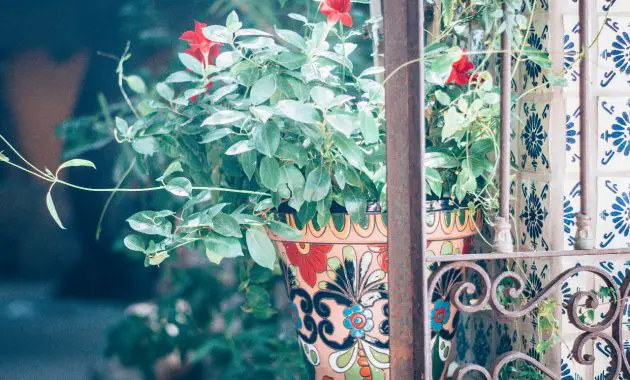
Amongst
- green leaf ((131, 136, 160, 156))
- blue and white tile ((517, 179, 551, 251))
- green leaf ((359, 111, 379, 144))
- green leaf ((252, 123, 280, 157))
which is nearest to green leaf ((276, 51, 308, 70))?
green leaf ((252, 123, 280, 157))

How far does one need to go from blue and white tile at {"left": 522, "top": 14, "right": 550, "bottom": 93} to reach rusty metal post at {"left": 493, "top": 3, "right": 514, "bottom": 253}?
12.7 inches

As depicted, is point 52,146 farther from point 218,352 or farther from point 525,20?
point 525,20

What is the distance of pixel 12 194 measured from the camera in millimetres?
1839

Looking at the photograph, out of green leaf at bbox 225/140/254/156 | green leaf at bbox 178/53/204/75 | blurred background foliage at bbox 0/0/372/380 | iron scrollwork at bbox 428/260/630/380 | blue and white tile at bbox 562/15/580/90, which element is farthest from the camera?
blurred background foliage at bbox 0/0/372/380

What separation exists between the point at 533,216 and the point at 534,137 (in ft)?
0.53

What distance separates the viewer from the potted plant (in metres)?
1.10

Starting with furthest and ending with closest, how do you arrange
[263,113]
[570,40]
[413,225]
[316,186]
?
[570,40], [316,186], [263,113], [413,225]

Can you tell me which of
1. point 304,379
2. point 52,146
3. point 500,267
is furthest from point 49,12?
point 500,267

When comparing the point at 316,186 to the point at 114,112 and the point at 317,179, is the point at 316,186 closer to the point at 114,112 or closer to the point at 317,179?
the point at 317,179

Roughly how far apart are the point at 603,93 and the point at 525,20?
0.21 meters

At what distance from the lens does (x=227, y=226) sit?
1.10 metres

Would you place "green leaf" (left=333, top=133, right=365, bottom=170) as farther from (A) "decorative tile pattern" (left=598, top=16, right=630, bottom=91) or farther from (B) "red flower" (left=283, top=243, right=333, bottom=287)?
(A) "decorative tile pattern" (left=598, top=16, right=630, bottom=91)

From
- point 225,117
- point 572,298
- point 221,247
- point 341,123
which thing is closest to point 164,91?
point 225,117

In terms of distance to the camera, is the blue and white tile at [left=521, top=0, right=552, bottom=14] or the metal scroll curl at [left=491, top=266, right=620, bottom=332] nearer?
the metal scroll curl at [left=491, top=266, right=620, bottom=332]
